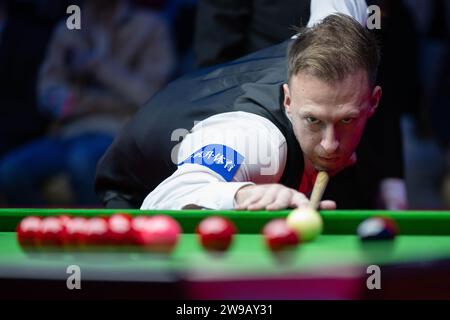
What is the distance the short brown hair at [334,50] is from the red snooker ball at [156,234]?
0.89 m

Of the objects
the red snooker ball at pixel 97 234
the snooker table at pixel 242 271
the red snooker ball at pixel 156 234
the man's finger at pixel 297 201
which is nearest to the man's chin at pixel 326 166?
the man's finger at pixel 297 201

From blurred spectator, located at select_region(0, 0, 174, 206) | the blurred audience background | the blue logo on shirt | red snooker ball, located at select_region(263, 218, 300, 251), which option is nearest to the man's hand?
the blue logo on shirt

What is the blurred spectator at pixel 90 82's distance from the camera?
217 inches

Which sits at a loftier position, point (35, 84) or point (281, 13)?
point (35, 84)

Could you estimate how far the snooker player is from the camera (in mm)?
3025

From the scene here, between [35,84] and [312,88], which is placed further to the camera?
[35,84]

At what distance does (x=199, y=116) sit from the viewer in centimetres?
350

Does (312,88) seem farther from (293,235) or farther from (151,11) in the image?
(151,11)

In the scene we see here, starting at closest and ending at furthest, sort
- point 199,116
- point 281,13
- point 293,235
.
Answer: point 293,235, point 199,116, point 281,13

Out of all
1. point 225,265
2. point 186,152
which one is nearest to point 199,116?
point 186,152

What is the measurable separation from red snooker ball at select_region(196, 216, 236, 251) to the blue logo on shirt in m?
0.57

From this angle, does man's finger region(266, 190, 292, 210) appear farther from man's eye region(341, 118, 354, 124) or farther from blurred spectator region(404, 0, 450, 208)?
blurred spectator region(404, 0, 450, 208)

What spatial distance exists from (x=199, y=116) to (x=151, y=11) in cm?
235

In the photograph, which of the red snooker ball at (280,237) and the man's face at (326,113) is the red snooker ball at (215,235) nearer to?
the red snooker ball at (280,237)
